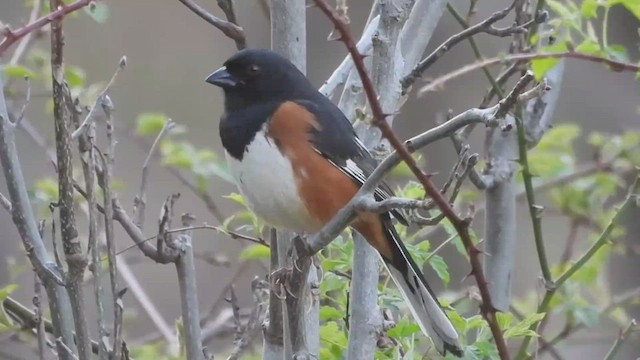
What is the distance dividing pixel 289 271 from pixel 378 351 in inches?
10.1

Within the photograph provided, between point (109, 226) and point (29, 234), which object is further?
point (29, 234)

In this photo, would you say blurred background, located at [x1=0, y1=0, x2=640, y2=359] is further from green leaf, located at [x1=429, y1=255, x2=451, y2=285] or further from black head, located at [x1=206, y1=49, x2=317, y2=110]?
green leaf, located at [x1=429, y1=255, x2=451, y2=285]

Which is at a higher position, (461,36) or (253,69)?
(253,69)

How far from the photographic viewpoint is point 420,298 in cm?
235

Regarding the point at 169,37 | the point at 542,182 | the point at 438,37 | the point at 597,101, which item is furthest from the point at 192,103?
the point at 542,182

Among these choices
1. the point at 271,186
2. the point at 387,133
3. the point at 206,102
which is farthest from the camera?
the point at 206,102

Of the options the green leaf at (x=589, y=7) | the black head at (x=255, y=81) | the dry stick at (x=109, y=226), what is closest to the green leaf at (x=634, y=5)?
the green leaf at (x=589, y=7)

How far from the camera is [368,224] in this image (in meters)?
2.39

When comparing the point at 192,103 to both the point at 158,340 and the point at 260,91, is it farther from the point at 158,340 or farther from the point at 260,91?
the point at 260,91

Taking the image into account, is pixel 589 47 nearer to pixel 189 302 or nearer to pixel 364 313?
pixel 364 313

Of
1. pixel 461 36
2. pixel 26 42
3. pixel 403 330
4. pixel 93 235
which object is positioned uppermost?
pixel 26 42

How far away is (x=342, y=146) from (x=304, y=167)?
0.33 feet

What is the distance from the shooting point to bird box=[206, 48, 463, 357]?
2396mm

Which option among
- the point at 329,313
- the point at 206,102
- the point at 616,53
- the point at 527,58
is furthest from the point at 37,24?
the point at 206,102
